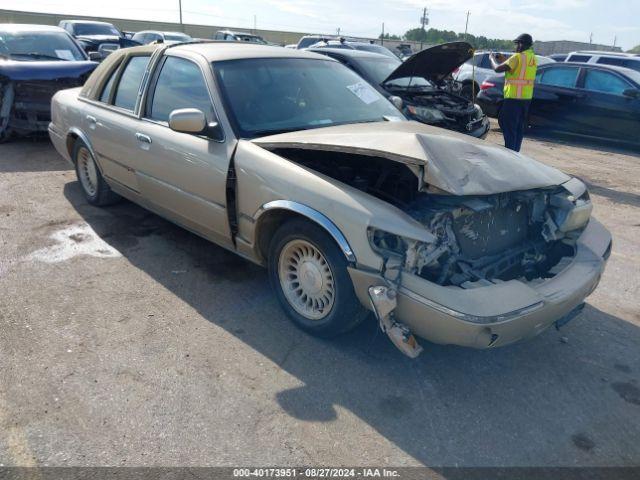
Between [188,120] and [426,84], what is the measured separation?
235 inches

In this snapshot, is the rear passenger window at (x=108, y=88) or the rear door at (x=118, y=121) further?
the rear passenger window at (x=108, y=88)

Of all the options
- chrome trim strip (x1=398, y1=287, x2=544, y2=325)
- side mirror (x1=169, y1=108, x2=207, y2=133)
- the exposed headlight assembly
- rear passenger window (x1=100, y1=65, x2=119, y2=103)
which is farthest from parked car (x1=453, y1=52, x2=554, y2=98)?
chrome trim strip (x1=398, y1=287, x2=544, y2=325)

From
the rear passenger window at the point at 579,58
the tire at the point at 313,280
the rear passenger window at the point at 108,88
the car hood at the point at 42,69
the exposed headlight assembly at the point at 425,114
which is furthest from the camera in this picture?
the rear passenger window at the point at 579,58

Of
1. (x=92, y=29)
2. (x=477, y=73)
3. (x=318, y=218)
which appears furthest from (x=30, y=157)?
(x=92, y=29)

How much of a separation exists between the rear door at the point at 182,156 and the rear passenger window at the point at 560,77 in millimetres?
9471

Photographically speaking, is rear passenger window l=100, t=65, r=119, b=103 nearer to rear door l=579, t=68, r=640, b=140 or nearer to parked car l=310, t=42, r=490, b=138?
parked car l=310, t=42, r=490, b=138

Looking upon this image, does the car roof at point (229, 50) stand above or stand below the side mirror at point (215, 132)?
above

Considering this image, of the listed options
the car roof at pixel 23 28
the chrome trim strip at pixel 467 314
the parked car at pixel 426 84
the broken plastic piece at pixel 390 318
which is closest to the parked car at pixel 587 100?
the parked car at pixel 426 84

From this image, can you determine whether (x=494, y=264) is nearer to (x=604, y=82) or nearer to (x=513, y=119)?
(x=513, y=119)

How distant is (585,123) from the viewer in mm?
10898

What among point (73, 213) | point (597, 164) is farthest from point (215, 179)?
point (597, 164)

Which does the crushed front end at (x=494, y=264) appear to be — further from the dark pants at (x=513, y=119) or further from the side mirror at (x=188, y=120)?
the dark pants at (x=513, y=119)

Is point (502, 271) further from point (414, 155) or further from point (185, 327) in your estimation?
point (185, 327)

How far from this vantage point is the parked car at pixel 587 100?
33.9ft
